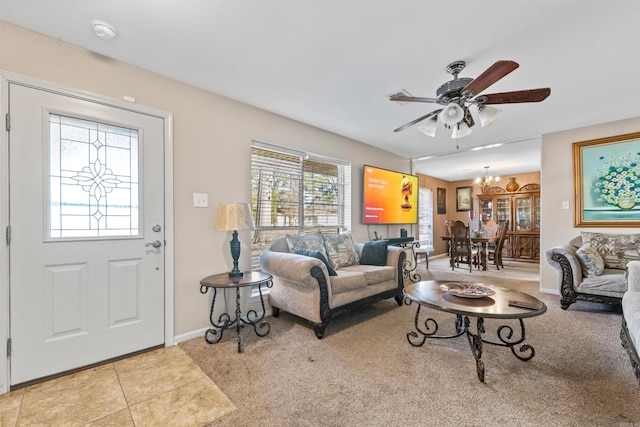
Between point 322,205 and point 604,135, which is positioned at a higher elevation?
point 604,135

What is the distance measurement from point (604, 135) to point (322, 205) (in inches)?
150

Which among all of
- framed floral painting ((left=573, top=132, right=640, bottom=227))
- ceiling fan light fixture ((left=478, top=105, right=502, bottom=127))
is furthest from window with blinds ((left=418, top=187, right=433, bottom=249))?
ceiling fan light fixture ((left=478, top=105, right=502, bottom=127))

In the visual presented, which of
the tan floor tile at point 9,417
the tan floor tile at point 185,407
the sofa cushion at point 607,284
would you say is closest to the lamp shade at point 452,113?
the tan floor tile at point 185,407

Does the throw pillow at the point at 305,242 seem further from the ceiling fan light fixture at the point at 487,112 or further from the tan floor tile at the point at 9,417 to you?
the tan floor tile at the point at 9,417

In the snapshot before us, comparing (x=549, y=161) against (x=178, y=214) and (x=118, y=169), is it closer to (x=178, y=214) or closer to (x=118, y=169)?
(x=178, y=214)

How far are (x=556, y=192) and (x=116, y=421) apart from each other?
5.31 meters

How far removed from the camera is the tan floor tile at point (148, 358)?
206 cm

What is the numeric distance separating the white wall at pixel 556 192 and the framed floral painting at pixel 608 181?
2.8 inches

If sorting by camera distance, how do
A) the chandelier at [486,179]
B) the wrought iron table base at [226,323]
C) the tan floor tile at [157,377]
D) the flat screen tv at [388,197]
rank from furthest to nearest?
the chandelier at [486,179] < the flat screen tv at [388,197] < the wrought iron table base at [226,323] < the tan floor tile at [157,377]

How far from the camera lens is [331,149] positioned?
13.1ft

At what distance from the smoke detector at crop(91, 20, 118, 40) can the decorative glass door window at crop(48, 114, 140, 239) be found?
24.5 inches

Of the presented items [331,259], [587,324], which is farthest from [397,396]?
[587,324]

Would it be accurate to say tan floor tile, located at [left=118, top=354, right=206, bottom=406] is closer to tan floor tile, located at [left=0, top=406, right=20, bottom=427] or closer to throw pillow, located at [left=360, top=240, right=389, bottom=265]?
tan floor tile, located at [left=0, top=406, right=20, bottom=427]

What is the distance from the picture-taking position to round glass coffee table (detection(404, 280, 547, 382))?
179cm
